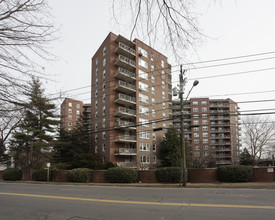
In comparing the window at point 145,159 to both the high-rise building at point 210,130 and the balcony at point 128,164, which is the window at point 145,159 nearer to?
the balcony at point 128,164

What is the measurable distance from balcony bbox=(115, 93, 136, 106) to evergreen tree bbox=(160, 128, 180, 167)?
34.7ft

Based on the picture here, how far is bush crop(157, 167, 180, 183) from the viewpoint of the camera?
17859 millimetres

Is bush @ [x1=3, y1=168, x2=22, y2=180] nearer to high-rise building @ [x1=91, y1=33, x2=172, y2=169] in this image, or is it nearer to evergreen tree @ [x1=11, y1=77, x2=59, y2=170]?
evergreen tree @ [x1=11, y1=77, x2=59, y2=170]

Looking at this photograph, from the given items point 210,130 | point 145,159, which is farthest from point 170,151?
point 210,130

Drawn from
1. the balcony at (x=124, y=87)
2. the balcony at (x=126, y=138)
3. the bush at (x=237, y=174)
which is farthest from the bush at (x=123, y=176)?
the balcony at (x=124, y=87)

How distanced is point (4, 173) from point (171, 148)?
2820 cm

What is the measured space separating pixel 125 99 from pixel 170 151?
13.9m

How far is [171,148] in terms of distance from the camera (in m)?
39.3

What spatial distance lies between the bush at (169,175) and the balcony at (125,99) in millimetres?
18777

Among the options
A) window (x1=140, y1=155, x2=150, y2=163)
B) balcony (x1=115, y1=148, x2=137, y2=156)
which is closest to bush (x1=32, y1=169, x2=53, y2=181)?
balcony (x1=115, y1=148, x2=137, y2=156)

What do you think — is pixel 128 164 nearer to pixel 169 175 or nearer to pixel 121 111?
pixel 121 111

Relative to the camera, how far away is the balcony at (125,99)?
35391mm

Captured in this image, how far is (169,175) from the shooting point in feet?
59.5

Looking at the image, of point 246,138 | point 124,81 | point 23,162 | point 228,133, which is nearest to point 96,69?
point 124,81
